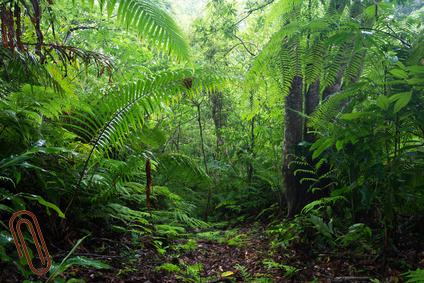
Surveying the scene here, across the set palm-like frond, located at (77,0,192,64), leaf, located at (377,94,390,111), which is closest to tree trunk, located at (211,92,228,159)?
palm-like frond, located at (77,0,192,64)

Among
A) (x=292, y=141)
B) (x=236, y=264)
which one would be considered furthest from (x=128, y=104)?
(x=292, y=141)

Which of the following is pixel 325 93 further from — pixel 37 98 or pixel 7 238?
pixel 7 238

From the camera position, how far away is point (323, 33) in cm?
130

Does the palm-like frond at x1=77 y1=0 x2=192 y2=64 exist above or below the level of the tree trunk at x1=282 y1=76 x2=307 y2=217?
above

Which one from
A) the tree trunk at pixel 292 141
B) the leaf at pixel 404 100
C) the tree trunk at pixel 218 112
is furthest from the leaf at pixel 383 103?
the tree trunk at pixel 218 112

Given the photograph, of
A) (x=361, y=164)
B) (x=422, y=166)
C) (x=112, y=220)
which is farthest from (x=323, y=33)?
(x=112, y=220)

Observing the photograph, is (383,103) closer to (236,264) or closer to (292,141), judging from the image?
(236,264)

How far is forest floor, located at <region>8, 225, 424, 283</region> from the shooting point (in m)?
1.76

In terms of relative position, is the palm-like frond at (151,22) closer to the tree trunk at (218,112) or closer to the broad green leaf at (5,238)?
the broad green leaf at (5,238)

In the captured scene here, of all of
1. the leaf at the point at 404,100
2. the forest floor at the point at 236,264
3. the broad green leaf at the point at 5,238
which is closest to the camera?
the broad green leaf at the point at 5,238

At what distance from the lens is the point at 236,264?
2.40m

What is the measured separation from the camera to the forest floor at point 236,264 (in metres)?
1.76

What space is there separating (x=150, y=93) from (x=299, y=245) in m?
2.16

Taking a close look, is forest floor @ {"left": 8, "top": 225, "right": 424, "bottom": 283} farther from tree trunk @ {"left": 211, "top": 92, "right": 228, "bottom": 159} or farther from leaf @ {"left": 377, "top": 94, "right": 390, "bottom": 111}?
tree trunk @ {"left": 211, "top": 92, "right": 228, "bottom": 159}
